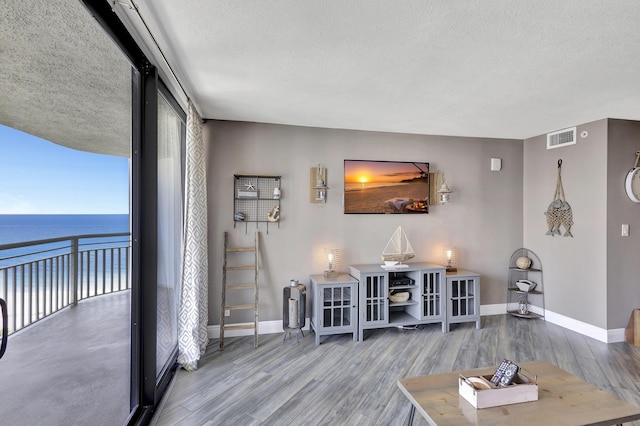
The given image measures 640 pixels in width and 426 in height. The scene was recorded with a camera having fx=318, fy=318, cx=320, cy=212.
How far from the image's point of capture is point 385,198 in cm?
411

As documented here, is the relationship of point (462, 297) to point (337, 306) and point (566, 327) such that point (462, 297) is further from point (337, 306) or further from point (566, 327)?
point (337, 306)

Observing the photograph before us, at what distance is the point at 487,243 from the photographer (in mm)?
4449

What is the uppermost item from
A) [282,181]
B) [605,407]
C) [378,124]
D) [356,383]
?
[378,124]

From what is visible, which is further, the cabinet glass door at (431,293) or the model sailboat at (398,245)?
the model sailboat at (398,245)

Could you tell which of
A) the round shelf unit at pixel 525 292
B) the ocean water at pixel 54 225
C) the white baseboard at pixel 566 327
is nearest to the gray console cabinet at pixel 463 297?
the round shelf unit at pixel 525 292

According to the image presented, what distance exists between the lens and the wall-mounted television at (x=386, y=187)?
4004mm

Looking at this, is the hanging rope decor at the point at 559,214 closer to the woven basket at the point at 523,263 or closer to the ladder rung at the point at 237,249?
the woven basket at the point at 523,263

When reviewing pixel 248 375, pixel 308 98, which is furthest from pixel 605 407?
pixel 308 98

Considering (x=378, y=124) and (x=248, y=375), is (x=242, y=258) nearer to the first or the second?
(x=248, y=375)

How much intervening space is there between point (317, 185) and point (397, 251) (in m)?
1.33

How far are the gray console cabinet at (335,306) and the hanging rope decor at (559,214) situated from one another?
8.92 feet

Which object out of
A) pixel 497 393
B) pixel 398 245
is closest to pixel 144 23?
pixel 497 393

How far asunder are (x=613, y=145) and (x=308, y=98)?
3.43 meters

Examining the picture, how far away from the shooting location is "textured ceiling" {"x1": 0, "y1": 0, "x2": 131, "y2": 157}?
1061mm
